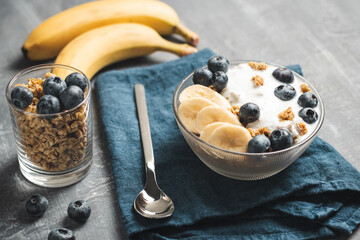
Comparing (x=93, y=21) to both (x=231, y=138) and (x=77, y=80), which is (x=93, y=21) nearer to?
(x=77, y=80)

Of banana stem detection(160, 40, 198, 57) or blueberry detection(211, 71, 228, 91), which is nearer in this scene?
blueberry detection(211, 71, 228, 91)

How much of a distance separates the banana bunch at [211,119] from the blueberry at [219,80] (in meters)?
0.03

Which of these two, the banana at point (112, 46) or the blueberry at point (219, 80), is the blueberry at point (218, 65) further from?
the banana at point (112, 46)

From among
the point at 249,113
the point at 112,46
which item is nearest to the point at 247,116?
the point at 249,113

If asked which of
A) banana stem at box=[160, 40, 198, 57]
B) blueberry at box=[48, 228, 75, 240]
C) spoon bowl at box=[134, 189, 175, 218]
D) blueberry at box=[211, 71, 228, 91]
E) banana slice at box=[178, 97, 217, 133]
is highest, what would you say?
blueberry at box=[211, 71, 228, 91]

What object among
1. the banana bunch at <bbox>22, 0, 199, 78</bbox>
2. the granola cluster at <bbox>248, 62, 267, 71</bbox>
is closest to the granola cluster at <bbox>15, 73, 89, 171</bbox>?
the banana bunch at <bbox>22, 0, 199, 78</bbox>

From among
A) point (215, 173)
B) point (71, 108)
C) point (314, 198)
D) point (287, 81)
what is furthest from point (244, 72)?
point (71, 108)

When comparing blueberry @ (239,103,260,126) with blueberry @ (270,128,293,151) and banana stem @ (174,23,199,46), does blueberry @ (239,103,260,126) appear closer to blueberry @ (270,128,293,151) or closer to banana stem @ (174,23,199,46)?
blueberry @ (270,128,293,151)

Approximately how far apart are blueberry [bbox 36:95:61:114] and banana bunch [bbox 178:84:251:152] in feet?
1.15

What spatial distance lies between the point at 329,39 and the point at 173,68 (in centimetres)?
72

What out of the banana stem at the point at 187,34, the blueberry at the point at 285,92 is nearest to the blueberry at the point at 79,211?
the blueberry at the point at 285,92

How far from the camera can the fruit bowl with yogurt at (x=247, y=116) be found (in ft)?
3.87

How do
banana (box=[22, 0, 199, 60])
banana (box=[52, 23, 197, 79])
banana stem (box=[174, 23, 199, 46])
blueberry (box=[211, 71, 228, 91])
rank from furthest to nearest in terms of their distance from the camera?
banana stem (box=[174, 23, 199, 46]) < banana (box=[22, 0, 199, 60]) < banana (box=[52, 23, 197, 79]) < blueberry (box=[211, 71, 228, 91])

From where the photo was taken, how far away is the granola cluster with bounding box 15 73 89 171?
1.19 m
